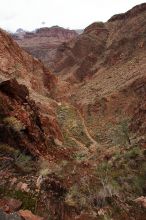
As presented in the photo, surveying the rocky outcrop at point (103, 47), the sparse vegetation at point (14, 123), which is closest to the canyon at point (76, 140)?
the sparse vegetation at point (14, 123)

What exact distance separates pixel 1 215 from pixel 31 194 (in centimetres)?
189

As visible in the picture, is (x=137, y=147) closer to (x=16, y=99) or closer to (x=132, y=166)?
(x=132, y=166)

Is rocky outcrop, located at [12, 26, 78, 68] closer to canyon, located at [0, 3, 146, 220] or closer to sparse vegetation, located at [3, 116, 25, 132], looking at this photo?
canyon, located at [0, 3, 146, 220]

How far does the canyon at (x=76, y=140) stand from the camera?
11586 millimetres

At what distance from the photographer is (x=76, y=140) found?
87.5 ft

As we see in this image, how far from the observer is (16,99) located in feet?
66.2

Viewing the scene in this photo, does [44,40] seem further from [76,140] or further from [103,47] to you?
[76,140]

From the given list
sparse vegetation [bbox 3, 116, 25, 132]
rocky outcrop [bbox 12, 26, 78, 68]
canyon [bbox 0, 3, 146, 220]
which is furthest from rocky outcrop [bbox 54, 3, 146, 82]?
rocky outcrop [bbox 12, 26, 78, 68]

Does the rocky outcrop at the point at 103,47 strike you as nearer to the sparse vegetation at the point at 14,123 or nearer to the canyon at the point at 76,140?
the canyon at the point at 76,140

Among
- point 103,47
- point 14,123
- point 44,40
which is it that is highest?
point 44,40

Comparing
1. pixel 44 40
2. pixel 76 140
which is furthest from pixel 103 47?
pixel 44 40

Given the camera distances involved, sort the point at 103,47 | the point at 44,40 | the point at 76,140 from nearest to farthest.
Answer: the point at 76,140
the point at 103,47
the point at 44,40

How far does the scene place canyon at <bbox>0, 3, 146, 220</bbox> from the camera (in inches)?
456

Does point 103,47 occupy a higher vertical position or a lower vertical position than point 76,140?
higher
